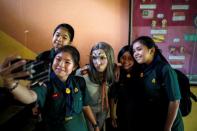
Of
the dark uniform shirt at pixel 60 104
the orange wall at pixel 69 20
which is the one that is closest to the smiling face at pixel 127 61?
the orange wall at pixel 69 20

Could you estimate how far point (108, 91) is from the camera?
5.63 feet

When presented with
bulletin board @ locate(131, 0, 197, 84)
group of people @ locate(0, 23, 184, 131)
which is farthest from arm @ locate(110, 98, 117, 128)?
bulletin board @ locate(131, 0, 197, 84)

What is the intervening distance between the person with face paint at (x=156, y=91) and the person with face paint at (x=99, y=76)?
0.65 ft

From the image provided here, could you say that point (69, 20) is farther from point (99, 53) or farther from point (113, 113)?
point (113, 113)

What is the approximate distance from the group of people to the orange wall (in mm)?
374

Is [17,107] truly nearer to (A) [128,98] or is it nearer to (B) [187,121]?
(A) [128,98]

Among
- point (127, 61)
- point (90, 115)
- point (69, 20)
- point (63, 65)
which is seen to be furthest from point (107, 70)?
point (69, 20)

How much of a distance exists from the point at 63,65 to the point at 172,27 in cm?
118

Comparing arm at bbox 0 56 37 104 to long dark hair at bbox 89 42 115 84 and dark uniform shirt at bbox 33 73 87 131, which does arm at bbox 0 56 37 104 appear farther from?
long dark hair at bbox 89 42 115 84

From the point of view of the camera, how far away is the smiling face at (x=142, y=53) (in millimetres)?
1575

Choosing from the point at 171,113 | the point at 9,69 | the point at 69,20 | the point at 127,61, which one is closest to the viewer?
the point at 9,69

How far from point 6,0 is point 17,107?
1008 mm

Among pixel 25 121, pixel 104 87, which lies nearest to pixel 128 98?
pixel 104 87

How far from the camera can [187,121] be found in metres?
2.24
